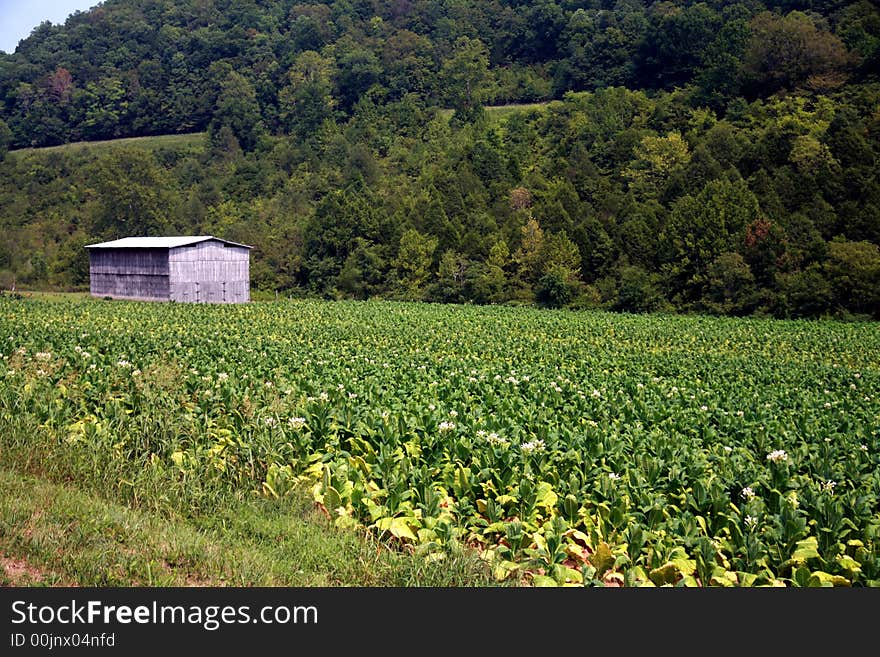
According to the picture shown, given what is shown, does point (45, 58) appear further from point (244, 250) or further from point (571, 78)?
point (244, 250)

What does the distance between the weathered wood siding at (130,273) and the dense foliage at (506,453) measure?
35604mm

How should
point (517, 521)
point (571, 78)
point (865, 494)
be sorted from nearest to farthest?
1. point (517, 521)
2. point (865, 494)
3. point (571, 78)

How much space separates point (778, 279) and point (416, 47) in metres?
99.6

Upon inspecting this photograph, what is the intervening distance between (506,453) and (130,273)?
51.1 metres

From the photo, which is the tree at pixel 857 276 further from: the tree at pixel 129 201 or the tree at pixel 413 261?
the tree at pixel 129 201

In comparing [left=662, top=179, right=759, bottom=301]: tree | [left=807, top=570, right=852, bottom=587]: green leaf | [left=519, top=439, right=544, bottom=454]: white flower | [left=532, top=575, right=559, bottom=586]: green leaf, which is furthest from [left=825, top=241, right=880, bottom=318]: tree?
[left=532, top=575, right=559, bottom=586]: green leaf

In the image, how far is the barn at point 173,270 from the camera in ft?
175

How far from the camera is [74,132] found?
12875cm

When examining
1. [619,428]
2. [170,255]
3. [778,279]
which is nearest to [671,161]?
[778,279]

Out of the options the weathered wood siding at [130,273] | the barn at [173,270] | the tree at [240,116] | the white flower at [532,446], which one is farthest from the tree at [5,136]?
the white flower at [532,446]

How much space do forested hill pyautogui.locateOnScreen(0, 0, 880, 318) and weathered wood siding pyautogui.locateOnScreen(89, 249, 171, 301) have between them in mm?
17315

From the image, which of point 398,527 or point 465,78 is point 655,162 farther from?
A: point 398,527

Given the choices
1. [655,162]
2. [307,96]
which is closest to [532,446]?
[655,162]

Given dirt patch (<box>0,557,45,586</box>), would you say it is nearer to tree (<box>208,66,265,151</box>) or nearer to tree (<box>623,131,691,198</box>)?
tree (<box>623,131,691,198</box>)
